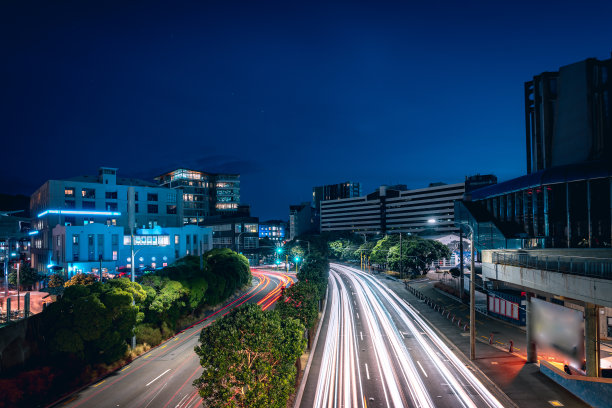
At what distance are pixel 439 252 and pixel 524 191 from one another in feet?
139

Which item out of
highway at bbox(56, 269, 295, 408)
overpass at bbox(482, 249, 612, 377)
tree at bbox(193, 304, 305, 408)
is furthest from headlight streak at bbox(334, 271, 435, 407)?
highway at bbox(56, 269, 295, 408)

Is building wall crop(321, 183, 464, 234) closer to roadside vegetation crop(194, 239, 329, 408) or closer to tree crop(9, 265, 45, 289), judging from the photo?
tree crop(9, 265, 45, 289)

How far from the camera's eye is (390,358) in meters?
30.4

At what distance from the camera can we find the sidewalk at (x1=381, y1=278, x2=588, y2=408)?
21891mm

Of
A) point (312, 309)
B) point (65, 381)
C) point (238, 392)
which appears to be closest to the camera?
point (238, 392)

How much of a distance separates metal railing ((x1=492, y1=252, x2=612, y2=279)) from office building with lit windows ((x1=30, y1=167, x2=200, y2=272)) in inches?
3074

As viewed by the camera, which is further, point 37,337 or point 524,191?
point 524,191

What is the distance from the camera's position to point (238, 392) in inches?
688

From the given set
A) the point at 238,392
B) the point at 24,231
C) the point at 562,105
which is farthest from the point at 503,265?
the point at 24,231

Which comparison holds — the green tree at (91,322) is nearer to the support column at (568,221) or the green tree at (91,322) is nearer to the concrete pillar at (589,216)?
the support column at (568,221)

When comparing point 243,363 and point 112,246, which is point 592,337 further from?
point 112,246

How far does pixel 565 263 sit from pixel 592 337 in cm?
460

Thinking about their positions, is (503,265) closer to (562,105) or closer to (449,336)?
(449,336)

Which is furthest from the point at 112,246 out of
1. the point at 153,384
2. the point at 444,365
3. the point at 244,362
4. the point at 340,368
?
the point at 244,362
